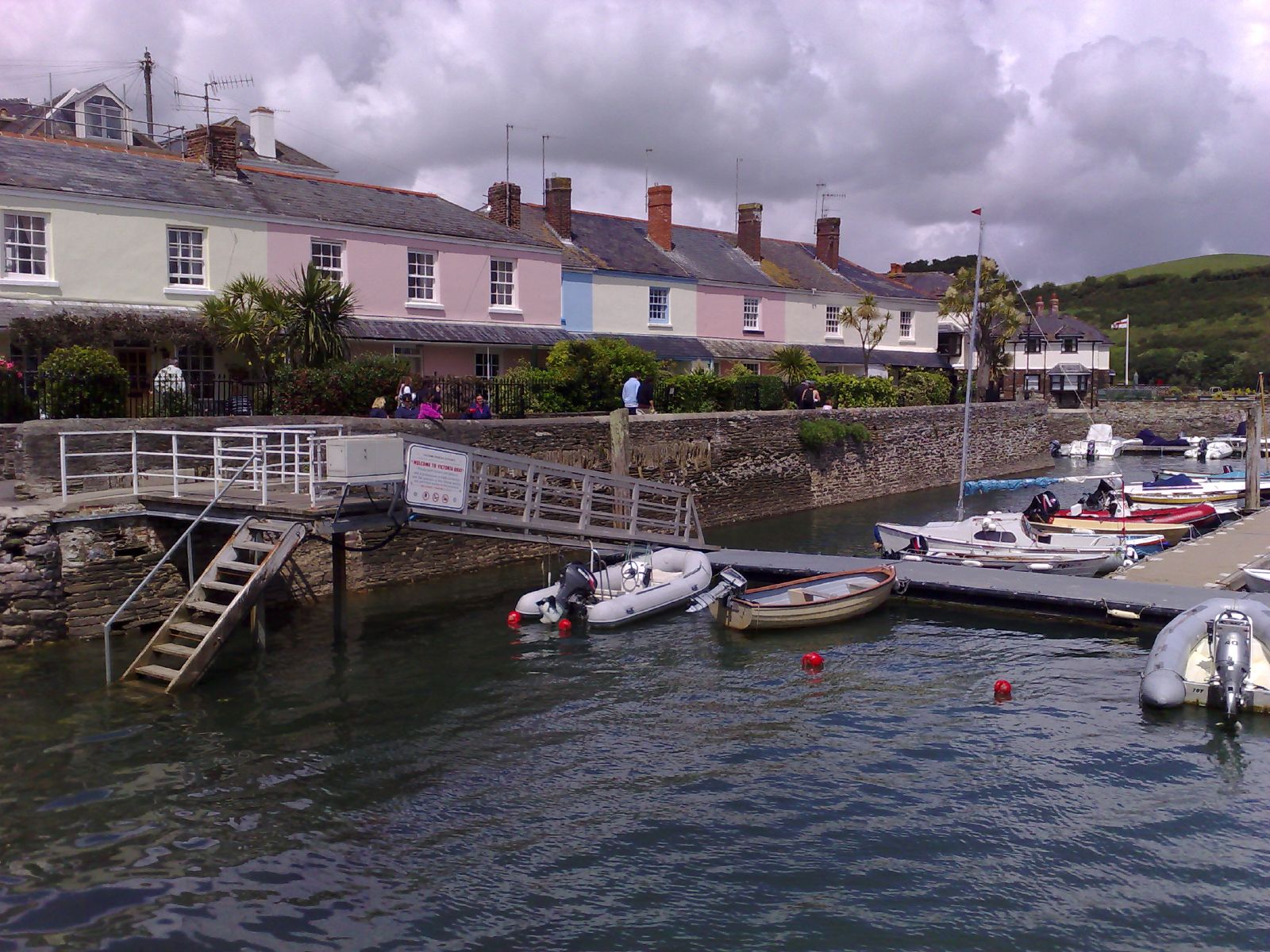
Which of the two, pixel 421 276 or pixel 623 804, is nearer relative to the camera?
pixel 623 804

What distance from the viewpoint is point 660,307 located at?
1692 inches

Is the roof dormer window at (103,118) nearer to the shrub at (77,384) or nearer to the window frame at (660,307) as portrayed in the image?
the window frame at (660,307)

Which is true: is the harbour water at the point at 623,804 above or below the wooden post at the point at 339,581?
below

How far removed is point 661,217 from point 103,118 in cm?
3124

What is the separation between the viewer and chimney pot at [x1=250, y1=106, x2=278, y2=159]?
49.2 m

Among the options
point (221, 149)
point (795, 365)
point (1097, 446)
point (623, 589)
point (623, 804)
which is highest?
point (221, 149)

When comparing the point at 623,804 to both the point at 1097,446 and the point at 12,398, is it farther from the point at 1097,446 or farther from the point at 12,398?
the point at 1097,446

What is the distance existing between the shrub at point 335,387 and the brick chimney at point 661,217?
22.6m

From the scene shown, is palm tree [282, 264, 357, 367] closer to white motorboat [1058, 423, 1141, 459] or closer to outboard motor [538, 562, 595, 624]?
outboard motor [538, 562, 595, 624]

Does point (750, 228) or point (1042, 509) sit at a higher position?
point (750, 228)

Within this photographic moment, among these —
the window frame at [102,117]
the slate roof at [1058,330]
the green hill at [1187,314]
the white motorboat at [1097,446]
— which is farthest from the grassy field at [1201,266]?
the window frame at [102,117]

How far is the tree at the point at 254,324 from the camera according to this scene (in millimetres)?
25375

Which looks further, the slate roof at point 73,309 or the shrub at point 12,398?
the slate roof at point 73,309

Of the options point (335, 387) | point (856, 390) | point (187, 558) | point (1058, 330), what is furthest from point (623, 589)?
point (1058, 330)
